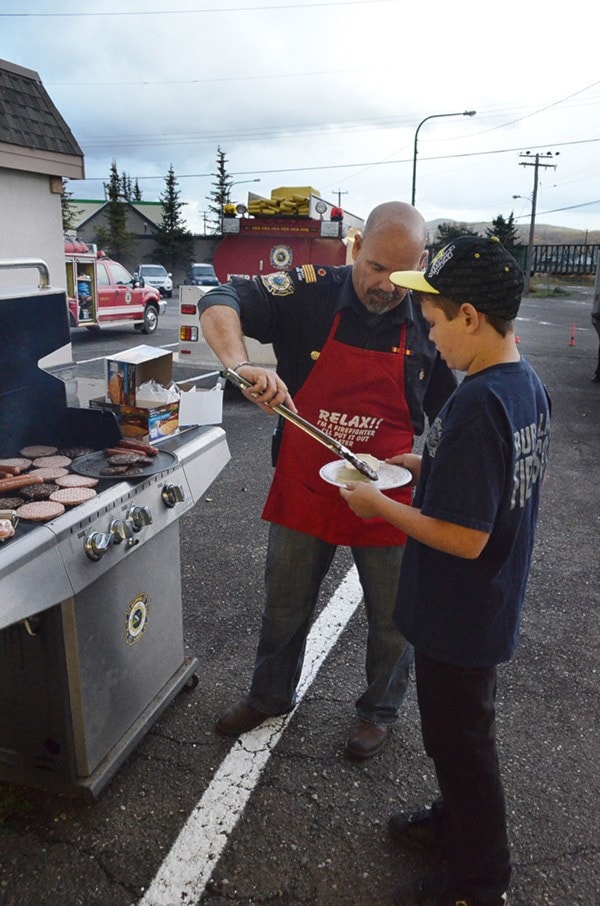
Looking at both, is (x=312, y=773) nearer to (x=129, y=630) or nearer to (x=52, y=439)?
(x=129, y=630)

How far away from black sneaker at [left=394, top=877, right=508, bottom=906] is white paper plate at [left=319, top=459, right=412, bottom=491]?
3.66 feet

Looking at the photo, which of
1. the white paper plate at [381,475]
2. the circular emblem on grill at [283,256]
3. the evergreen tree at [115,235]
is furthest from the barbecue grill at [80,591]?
the evergreen tree at [115,235]

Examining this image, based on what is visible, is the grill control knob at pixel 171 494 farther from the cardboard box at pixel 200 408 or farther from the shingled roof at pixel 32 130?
the shingled roof at pixel 32 130

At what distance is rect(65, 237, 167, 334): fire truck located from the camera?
14122mm

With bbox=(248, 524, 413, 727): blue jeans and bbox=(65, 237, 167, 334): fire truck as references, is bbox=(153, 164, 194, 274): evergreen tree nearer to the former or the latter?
bbox=(65, 237, 167, 334): fire truck

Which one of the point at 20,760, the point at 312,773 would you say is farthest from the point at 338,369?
the point at 20,760

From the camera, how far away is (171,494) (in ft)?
7.32

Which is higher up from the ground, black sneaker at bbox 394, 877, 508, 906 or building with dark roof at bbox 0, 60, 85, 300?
building with dark roof at bbox 0, 60, 85, 300

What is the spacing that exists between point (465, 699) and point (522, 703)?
1.37 metres

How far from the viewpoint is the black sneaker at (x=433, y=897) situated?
175cm

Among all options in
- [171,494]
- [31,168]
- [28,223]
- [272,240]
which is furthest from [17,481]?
[28,223]

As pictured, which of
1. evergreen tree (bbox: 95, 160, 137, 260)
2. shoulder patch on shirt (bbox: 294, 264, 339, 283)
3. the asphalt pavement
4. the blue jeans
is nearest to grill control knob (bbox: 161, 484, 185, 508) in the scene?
the blue jeans

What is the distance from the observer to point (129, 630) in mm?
2234

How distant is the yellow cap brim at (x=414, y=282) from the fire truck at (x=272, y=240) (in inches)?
271
